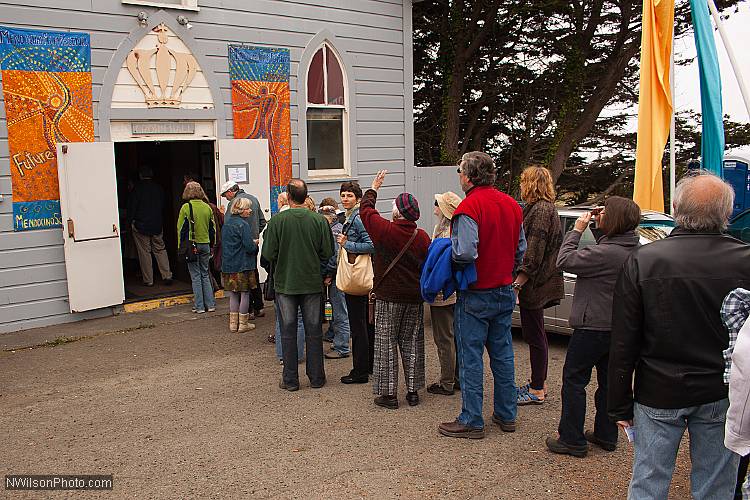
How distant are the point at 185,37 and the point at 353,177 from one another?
137 inches

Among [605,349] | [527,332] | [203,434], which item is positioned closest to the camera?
[605,349]

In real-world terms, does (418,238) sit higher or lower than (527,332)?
higher

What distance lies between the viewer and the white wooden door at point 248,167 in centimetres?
1022

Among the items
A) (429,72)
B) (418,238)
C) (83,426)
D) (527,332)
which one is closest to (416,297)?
(418,238)

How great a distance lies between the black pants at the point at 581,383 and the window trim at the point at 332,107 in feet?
23.2

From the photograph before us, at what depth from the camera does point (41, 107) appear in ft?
28.2

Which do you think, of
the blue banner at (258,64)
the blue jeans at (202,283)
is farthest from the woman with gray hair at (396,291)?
the blue banner at (258,64)

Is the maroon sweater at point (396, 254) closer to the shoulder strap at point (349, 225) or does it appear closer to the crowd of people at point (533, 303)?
the crowd of people at point (533, 303)

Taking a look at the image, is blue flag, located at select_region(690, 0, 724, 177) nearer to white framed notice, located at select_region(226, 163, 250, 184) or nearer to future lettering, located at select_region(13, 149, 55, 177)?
white framed notice, located at select_region(226, 163, 250, 184)

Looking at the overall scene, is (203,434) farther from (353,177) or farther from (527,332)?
(353,177)

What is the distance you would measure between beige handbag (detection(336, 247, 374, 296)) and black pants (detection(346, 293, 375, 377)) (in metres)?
0.12

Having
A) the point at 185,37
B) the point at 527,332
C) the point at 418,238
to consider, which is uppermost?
the point at 185,37

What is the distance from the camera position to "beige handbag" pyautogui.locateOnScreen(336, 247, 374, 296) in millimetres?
6375

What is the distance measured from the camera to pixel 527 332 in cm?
586
